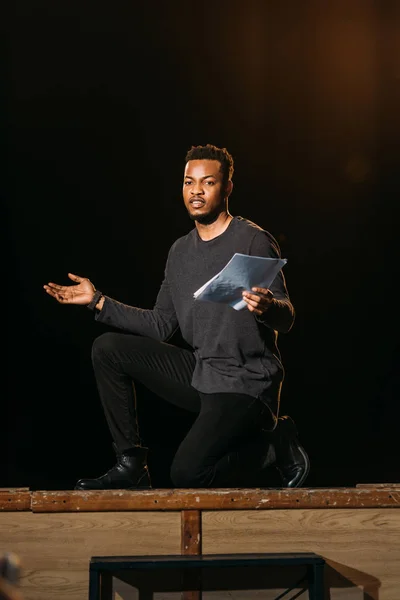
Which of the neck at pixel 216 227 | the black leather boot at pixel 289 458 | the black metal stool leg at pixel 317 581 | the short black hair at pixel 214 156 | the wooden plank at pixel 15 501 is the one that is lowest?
the black metal stool leg at pixel 317 581

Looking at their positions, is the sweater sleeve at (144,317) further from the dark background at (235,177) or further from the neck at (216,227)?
the dark background at (235,177)

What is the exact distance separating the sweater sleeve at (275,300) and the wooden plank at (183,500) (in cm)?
42

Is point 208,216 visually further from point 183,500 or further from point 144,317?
point 183,500

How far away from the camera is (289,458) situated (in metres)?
2.40

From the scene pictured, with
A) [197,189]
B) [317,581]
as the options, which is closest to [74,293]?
[197,189]

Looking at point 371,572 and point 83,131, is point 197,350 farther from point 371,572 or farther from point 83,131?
point 83,131

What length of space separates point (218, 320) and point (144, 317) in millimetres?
254

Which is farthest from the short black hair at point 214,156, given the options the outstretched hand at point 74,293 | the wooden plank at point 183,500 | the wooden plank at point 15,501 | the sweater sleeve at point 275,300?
the wooden plank at point 15,501

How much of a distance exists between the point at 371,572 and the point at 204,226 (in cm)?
104

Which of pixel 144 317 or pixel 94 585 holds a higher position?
pixel 144 317

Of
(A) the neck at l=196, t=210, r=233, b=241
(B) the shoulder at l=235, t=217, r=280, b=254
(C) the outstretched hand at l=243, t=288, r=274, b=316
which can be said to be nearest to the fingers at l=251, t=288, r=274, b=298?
(C) the outstretched hand at l=243, t=288, r=274, b=316

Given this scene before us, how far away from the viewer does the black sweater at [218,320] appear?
2373 mm

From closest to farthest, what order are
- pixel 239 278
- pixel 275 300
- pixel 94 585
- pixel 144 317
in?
pixel 94 585 → pixel 239 278 → pixel 275 300 → pixel 144 317

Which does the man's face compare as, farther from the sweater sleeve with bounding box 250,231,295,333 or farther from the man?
the sweater sleeve with bounding box 250,231,295,333
